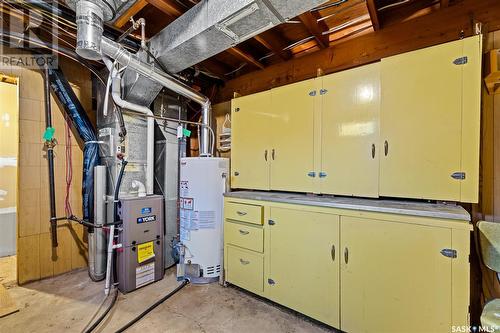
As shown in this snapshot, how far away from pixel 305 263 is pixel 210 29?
195cm

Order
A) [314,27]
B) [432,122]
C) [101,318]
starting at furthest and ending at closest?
[314,27] → [101,318] → [432,122]

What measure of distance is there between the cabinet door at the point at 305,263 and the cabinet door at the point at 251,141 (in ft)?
1.66

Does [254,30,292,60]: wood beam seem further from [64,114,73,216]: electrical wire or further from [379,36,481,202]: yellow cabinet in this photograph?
A: [64,114,73,216]: electrical wire

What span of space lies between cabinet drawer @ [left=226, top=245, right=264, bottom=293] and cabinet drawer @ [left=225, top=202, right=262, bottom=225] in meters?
0.31

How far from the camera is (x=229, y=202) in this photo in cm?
238

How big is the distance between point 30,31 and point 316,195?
3.18 m

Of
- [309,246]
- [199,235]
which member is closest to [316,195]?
[309,246]

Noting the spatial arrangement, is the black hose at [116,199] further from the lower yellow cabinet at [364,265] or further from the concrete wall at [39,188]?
the lower yellow cabinet at [364,265]

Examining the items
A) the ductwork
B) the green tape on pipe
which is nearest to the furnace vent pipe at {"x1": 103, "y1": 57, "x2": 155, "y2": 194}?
the ductwork

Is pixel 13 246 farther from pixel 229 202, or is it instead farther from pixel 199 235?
pixel 229 202

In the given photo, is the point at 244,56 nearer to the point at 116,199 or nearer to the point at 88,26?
the point at 88,26

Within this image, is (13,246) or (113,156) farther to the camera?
(13,246)

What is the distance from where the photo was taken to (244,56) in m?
2.63

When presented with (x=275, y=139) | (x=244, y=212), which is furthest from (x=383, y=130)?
(x=244, y=212)
